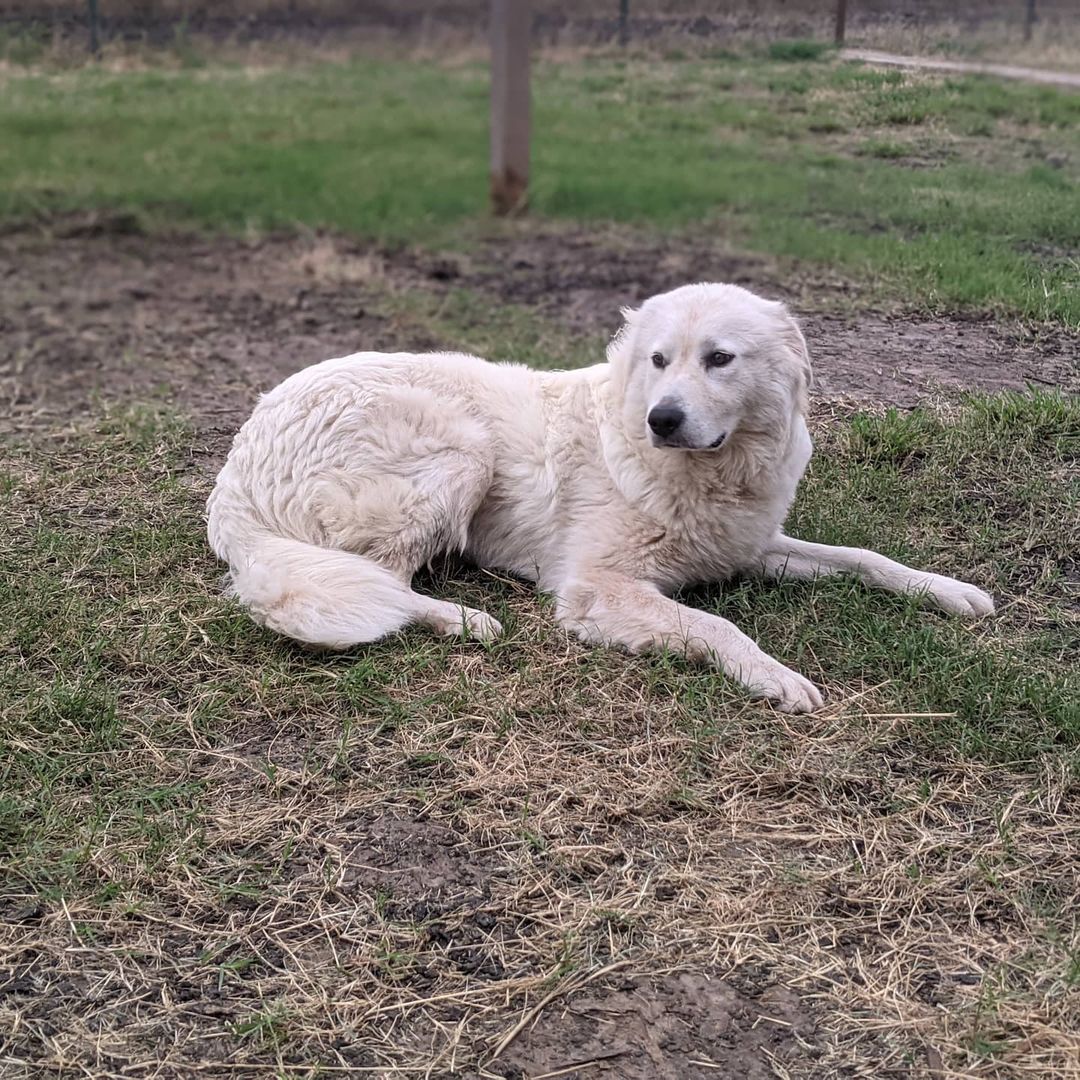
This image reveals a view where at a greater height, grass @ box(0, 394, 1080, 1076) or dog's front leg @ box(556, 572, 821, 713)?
dog's front leg @ box(556, 572, 821, 713)

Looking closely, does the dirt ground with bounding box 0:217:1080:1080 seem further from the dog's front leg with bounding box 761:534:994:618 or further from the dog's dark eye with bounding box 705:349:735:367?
the dog's dark eye with bounding box 705:349:735:367

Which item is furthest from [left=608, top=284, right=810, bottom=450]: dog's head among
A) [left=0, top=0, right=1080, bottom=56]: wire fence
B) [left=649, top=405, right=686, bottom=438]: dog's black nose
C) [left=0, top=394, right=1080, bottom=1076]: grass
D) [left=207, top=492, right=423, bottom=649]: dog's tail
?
[left=0, top=0, right=1080, bottom=56]: wire fence

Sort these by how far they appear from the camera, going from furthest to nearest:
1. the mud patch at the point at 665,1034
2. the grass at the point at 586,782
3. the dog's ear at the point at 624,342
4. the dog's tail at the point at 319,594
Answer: the dog's ear at the point at 624,342 → the dog's tail at the point at 319,594 → the grass at the point at 586,782 → the mud patch at the point at 665,1034

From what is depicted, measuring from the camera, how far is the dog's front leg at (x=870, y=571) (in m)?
3.42

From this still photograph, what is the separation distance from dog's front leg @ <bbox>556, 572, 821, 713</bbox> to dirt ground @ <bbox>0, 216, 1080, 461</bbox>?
1788mm

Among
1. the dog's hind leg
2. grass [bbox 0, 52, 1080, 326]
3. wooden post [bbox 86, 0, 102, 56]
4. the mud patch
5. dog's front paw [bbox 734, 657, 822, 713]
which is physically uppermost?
wooden post [bbox 86, 0, 102, 56]

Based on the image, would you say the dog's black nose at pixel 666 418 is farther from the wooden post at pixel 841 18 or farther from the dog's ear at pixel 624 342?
the wooden post at pixel 841 18

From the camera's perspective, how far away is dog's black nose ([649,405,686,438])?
3.19 meters

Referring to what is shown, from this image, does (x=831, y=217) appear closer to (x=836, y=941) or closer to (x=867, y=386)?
(x=867, y=386)

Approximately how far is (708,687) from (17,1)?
7272 millimetres

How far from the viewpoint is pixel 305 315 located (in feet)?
23.0

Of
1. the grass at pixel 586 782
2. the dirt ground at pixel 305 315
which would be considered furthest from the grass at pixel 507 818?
the dirt ground at pixel 305 315

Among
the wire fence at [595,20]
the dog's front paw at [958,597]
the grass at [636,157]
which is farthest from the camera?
the grass at [636,157]

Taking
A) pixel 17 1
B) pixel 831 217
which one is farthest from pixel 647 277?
pixel 17 1
